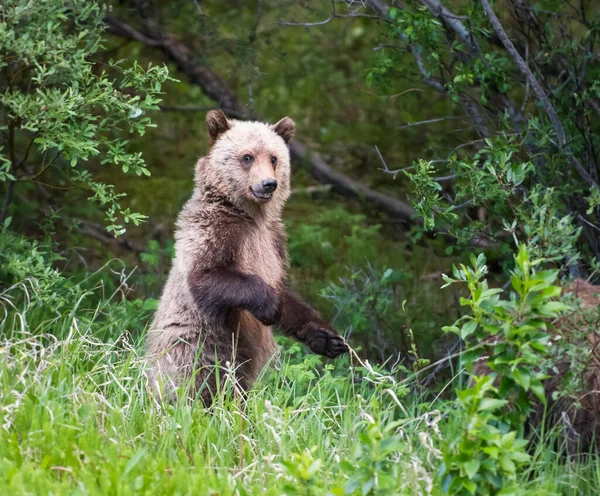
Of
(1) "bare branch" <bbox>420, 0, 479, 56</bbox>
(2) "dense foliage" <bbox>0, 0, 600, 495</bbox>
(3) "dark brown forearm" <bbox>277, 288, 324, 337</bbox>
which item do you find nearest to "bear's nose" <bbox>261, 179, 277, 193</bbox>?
(3) "dark brown forearm" <bbox>277, 288, 324, 337</bbox>

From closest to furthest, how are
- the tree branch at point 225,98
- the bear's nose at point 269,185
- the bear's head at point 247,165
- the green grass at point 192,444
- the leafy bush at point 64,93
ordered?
the green grass at point 192,444, the leafy bush at point 64,93, the bear's nose at point 269,185, the bear's head at point 247,165, the tree branch at point 225,98

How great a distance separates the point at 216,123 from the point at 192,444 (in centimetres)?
243

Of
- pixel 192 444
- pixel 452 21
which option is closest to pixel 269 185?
pixel 452 21

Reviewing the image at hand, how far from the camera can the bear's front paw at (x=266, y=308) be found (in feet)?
18.0

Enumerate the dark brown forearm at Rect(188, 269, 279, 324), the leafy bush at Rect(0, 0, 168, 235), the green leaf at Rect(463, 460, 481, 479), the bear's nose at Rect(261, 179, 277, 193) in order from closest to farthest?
the green leaf at Rect(463, 460, 481, 479) → the dark brown forearm at Rect(188, 269, 279, 324) → the leafy bush at Rect(0, 0, 168, 235) → the bear's nose at Rect(261, 179, 277, 193)

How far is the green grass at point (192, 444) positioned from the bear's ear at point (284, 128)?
1.93 metres

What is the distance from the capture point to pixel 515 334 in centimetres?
379

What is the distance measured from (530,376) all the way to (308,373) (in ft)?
6.22

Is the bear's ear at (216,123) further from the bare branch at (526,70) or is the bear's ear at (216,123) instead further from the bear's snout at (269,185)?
the bare branch at (526,70)

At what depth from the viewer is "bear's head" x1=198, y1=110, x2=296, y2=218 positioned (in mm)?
5879

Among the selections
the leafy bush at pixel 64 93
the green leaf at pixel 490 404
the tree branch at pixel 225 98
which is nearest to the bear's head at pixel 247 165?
the leafy bush at pixel 64 93

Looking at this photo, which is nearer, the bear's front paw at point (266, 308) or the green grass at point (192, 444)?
the green grass at point (192, 444)

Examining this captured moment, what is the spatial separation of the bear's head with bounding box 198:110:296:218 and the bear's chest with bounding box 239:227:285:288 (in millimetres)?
165

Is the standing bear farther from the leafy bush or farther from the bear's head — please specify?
the leafy bush
